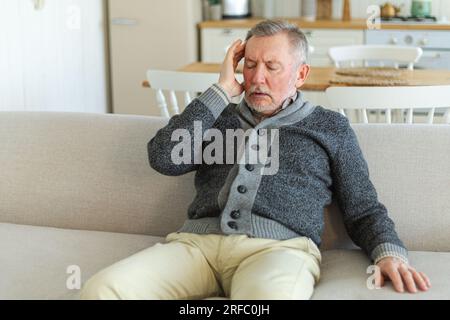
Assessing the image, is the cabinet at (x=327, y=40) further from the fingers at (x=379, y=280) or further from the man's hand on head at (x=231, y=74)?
the fingers at (x=379, y=280)

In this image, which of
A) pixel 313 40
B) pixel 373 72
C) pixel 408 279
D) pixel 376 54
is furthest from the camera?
pixel 313 40

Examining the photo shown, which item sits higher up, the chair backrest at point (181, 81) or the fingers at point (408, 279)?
the chair backrest at point (181, 81)

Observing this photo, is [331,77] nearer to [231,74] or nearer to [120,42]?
[231,74]

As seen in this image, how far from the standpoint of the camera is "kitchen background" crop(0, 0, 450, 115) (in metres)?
4.12

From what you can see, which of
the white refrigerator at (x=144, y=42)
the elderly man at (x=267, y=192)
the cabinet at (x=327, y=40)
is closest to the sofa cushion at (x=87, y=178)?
the elderly man at (x=267, y=192)

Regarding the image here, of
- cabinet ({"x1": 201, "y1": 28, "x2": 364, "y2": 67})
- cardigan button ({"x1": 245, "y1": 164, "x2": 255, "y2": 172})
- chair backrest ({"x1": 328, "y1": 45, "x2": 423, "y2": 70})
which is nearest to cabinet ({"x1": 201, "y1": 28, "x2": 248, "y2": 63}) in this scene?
cabinet ({"x1": 201, "y1": 28, "x2": 364, "y2": 67})

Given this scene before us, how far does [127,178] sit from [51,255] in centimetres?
34

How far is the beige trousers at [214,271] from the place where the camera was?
1768mm

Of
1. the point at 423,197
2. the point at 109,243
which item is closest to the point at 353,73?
the point at 423,197

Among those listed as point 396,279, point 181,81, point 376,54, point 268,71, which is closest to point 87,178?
point 268,71

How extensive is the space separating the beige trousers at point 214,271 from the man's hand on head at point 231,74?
0.42m

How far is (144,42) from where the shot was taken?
490 centimetres

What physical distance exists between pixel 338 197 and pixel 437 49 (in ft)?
9.83

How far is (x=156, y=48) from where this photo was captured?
4898 millimetres
